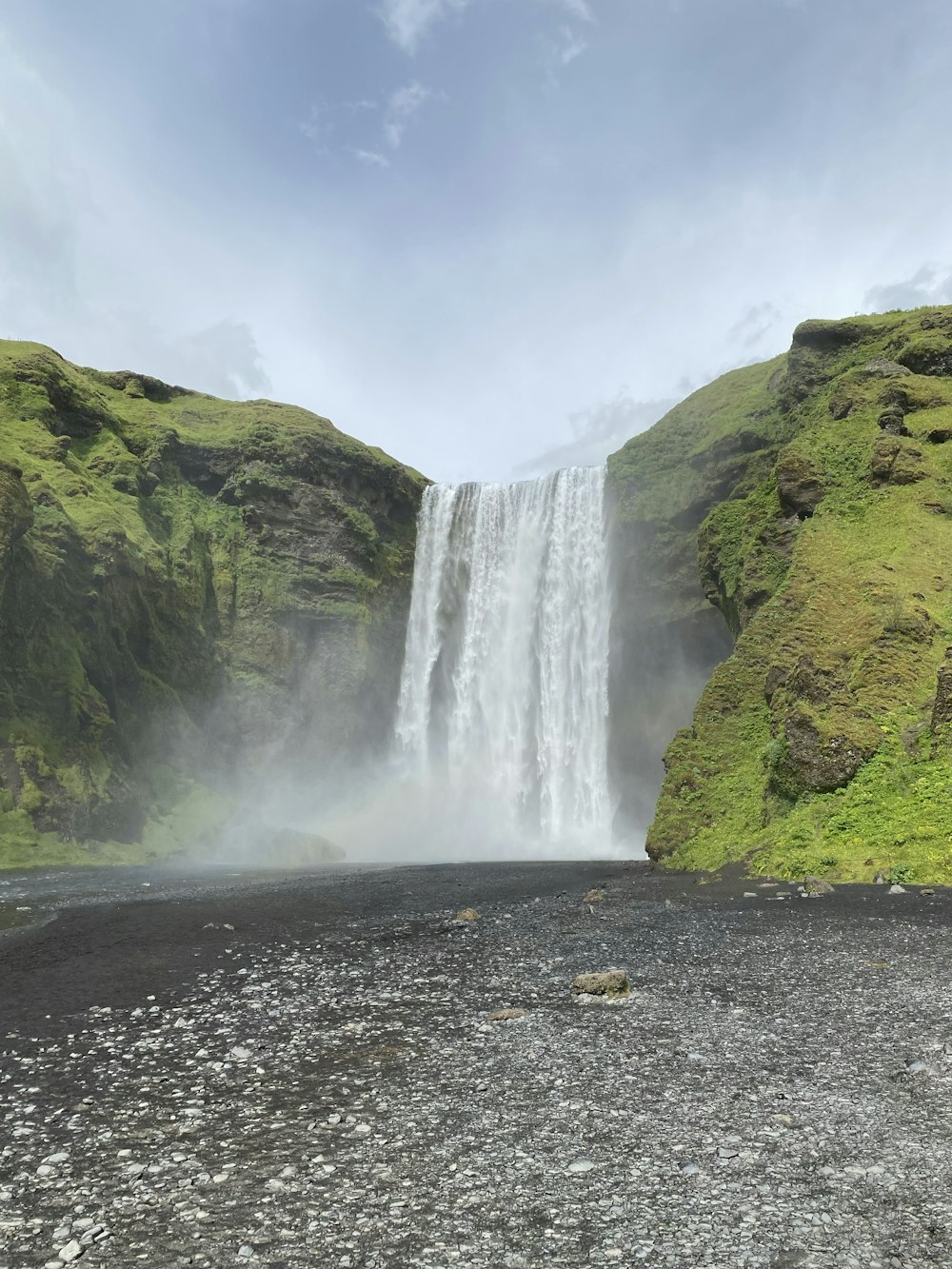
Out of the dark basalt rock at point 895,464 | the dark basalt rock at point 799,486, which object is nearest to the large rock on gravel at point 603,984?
the dark basalt rock at point 799,486

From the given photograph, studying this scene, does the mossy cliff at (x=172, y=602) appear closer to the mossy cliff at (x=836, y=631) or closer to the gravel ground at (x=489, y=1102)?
the mossy cliff at (x=836, y=631)

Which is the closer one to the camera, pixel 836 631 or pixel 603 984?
pixel 603 984

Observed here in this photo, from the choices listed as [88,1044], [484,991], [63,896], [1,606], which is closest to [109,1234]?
[88,1044]

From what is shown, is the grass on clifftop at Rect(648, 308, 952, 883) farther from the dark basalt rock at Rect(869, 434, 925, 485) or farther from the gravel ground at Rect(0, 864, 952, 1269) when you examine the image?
the gravel ground at Rect(0, 864, 952, 1269)

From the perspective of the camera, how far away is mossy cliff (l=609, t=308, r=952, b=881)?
794 inches

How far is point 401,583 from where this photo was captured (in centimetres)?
6931

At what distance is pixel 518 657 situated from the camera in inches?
2250

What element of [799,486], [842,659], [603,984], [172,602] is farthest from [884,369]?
[172,602]

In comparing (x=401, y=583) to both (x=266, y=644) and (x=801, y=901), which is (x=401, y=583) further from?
(x=801, y=901)

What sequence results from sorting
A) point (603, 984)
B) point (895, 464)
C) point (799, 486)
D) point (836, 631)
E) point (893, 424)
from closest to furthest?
point (603, 984), point (836, 631), point (895, 464), point (799, 486), point (893, 424)

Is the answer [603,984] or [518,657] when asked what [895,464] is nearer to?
[603,984]

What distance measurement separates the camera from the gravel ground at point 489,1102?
4863mm

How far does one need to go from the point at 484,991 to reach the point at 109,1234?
20.1ft

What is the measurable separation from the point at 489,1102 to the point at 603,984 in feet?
11.8
